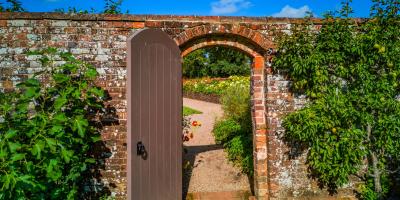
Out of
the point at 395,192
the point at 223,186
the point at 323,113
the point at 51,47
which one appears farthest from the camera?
the point at 223,186

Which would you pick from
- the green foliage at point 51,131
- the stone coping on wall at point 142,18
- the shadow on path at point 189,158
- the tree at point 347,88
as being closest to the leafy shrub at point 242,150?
the shadow on path at point 189,158

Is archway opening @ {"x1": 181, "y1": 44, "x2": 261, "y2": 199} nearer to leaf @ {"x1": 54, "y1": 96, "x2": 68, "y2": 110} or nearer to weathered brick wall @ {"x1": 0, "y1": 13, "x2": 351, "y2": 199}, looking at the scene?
weathered brick wall @ {"x1": 0, "y1": 13, "x2": 351, "y2": 199}

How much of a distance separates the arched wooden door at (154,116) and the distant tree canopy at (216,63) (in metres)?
23.6

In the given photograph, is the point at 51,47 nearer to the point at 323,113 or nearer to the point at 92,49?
the point at 92,49

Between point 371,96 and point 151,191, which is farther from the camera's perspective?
point 371,96

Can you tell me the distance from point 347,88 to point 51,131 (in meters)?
4.13

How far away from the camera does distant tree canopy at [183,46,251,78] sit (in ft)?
93.7

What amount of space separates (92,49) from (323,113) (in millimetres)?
3375

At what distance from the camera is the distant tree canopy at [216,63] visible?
93.7 ft

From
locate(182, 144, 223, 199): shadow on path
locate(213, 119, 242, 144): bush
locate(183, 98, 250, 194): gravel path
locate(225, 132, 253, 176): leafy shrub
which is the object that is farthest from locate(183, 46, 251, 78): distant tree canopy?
locate(225, 132, 253, 176): leafy shrub

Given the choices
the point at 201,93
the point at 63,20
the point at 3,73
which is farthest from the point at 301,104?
the point at 201,93

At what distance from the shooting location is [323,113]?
4.80 m

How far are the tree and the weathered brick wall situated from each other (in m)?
0.23

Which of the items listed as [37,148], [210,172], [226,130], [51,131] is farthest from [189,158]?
[37,148]
